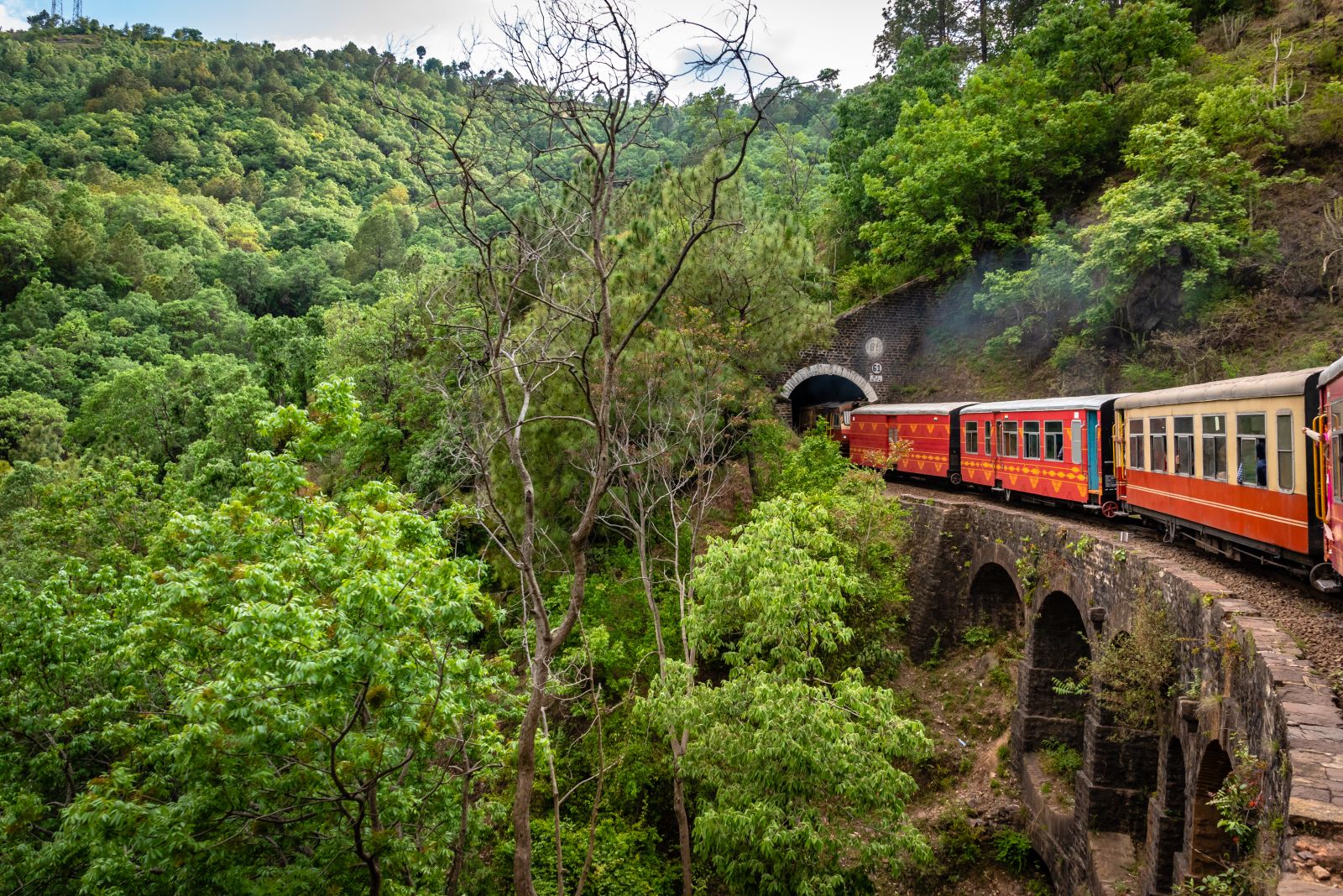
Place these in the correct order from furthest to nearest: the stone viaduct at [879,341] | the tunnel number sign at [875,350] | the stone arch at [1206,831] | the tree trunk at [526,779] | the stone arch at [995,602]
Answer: the tunnel number sign at [875,350] < the stone viaduct at [879,341] < the stone arch at [995,602] < the stone arch at [1206,831] < the tree trunk at [526,779]

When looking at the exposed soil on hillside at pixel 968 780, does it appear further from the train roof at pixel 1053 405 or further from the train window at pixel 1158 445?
the train window at pixel 1158 445

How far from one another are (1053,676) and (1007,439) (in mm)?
4812

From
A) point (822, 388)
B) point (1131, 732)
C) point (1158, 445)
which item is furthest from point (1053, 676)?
point (822, 388)

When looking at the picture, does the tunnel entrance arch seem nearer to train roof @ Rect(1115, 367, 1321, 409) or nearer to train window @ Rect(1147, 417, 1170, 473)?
train window @ Rect(1147, 417, 1170, 473)

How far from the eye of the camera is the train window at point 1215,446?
9219mm

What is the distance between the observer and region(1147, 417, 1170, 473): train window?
1091 cm

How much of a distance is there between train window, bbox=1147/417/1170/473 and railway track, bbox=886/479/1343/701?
1021 millimetres

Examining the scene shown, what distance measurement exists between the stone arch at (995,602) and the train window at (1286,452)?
26.4 ft

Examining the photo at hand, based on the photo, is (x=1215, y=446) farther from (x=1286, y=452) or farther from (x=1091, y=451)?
(x=1091, y=451)

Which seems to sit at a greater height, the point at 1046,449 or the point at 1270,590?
the point at 1046,449

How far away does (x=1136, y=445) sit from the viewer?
11930 mm

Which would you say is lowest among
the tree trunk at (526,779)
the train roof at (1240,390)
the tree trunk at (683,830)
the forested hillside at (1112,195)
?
the tree trunk at (683,830)

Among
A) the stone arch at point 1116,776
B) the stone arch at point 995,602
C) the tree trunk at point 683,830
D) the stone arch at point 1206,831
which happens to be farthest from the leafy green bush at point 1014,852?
the stone arch at point 1206,831

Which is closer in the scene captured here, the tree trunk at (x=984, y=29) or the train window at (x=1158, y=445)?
the train window at (x=1158, y=445)
